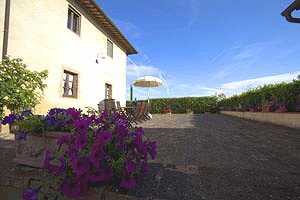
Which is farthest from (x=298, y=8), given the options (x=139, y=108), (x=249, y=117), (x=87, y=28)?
(x=87, y=28)

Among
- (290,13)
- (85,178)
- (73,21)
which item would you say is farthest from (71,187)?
(73,21)

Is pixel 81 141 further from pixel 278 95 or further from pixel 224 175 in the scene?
pixel 278 95

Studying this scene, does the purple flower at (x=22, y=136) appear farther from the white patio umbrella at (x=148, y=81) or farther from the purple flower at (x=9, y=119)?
the white patio umbrella at (x=148, y=81)

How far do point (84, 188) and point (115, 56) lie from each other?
954cm

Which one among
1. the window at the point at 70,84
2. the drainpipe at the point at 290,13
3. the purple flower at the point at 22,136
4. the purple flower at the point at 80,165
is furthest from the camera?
the window at the point at 70,84

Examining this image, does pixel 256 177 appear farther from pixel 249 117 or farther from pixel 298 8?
pixel 249 117

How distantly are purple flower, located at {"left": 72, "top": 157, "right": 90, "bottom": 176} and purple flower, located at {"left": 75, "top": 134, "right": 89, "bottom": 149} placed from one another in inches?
3.8

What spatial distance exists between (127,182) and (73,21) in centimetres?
747

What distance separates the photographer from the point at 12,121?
1.59m

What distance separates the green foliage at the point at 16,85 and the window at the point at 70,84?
153cm

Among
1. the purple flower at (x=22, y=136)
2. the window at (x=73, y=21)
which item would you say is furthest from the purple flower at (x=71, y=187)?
the window at (x=73, y=21)

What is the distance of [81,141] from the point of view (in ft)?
3.98

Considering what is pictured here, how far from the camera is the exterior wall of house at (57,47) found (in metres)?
4.35

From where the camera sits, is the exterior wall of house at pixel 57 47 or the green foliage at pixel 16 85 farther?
the exterior wall of house at pixel 57 47
